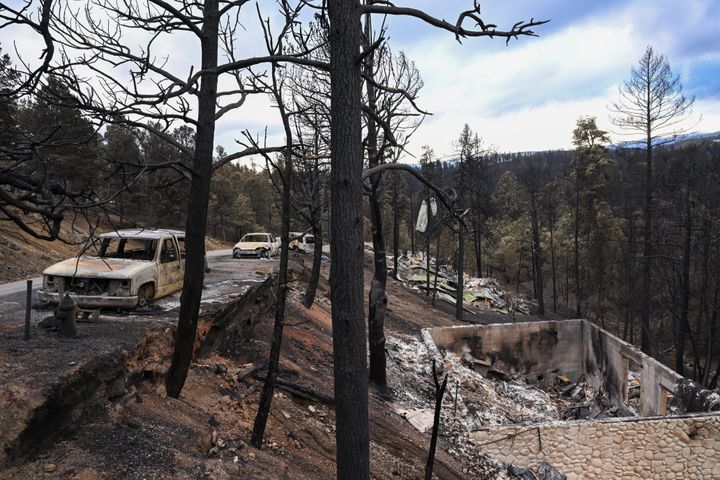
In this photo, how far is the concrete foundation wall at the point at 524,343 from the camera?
18422mm

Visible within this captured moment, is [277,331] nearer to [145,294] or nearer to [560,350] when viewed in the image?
[145,294]

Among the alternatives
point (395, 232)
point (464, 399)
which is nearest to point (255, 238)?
point (395, 232)

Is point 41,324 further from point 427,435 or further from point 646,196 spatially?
point 646,196

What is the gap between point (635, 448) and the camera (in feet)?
34.9

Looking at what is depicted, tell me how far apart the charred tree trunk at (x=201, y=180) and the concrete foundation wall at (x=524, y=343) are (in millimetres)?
13512

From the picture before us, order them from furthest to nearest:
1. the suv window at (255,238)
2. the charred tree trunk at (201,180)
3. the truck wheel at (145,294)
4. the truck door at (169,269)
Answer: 1. the suv window at (255,238)
2. the truck door at (169,269)
3. the truck wheel at (145,294)
4. the charred tree trunk at (201,180)

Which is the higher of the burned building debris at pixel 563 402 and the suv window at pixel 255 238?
the suv window at pixel 255 238

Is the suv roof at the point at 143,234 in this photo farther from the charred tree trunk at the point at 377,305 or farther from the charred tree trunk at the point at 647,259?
the charred tree trunk at the point at 647,259

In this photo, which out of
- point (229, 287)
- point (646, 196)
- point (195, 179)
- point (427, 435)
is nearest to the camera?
point (195, 179)

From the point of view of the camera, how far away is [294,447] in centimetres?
634

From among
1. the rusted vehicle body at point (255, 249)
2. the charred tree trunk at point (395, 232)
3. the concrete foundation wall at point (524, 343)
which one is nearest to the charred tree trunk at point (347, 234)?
the concrete foundation wall at point (524, 343)

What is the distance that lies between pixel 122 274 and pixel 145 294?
0.79 m

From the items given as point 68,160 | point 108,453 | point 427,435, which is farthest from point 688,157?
point 68,160

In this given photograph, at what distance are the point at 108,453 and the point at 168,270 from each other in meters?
5.39
